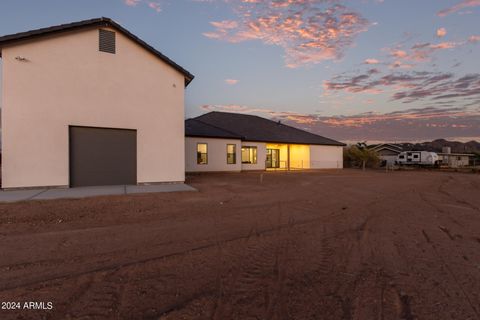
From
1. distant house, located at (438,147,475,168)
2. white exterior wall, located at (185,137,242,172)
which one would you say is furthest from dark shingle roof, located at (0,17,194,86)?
distant house, located at (438,147,475,168)

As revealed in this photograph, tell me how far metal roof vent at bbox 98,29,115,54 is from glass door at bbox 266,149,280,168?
20.2 m

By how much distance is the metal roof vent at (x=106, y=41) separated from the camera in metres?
11.5

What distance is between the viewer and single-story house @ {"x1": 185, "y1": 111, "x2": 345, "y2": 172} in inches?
870

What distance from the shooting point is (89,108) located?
1137 cm

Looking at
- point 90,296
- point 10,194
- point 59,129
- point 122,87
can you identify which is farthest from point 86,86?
point 90,296

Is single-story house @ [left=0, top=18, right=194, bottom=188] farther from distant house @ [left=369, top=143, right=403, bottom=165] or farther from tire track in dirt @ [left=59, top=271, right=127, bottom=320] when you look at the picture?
distant house @ [left=369, top=143, right=403, bottom=165]

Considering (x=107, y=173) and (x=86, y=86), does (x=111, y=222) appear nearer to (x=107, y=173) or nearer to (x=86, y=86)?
(x=107, y=173)

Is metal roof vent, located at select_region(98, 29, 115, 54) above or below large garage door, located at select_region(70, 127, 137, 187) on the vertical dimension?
above

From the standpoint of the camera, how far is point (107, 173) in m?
12.0

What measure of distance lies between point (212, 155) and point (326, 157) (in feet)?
52.5

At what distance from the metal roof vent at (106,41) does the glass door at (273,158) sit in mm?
20245

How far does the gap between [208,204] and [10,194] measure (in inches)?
293

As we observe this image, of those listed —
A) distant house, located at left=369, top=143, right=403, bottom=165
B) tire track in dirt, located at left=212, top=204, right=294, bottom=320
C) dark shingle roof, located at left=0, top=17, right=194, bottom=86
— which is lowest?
tire track in dirt, located at left=212, top=204, right=294, bottom=320

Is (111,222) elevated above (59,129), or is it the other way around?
(59,129)
